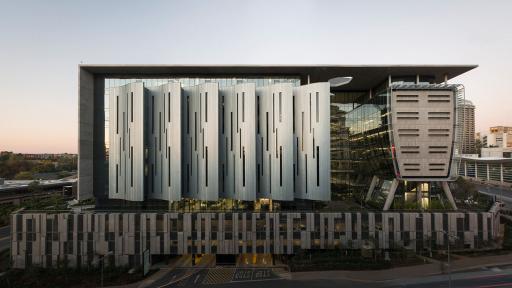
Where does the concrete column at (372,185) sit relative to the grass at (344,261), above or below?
above

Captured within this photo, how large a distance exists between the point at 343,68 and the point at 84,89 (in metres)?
46.8

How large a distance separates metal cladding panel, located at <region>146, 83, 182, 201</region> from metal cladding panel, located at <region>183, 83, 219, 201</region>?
1.94 metres

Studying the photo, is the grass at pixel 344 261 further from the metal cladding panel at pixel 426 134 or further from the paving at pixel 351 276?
the metal cladding panel at pixel 426 134

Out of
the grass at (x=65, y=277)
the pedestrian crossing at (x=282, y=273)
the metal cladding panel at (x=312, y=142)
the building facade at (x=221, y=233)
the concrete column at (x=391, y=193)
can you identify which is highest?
the metal cladding panel at (x=312, y=142)

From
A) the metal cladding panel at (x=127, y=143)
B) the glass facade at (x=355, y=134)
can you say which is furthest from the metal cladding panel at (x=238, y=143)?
the metal cladding panel at (x=127, y=143)

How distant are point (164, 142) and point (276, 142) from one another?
61.6 feet

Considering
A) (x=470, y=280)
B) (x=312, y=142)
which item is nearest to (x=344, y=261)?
(x=470, y=280)

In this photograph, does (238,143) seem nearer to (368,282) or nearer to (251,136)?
(251,136)

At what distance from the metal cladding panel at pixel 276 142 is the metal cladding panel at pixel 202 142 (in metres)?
7.63

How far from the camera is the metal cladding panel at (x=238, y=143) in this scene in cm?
4494

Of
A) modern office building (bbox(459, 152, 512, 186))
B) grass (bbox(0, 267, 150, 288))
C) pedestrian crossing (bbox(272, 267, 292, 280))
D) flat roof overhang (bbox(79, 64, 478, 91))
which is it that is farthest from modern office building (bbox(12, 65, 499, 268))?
modern office building (bbox(459, 152, 512, 186))

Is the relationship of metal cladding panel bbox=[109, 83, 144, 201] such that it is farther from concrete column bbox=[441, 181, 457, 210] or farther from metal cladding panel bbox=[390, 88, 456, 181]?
concrete column bbox=[441, 181, 457, 210]

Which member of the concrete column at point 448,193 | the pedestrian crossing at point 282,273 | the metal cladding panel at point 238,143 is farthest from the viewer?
the metal cladding panel at point 238,143

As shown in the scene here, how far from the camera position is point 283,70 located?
49.1 metres
